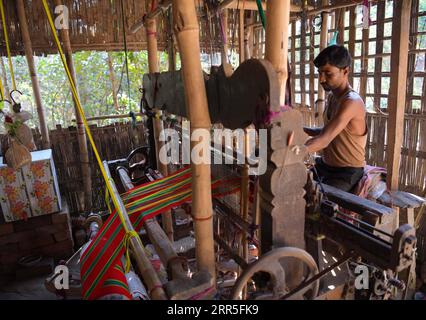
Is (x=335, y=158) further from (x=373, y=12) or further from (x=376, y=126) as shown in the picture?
(x=373, y=12)

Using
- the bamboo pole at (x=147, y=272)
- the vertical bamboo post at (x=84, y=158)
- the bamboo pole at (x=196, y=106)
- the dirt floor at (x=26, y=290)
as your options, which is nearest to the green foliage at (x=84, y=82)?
the vertical bamboo post at (x=84, y=158)

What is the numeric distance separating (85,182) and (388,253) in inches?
217

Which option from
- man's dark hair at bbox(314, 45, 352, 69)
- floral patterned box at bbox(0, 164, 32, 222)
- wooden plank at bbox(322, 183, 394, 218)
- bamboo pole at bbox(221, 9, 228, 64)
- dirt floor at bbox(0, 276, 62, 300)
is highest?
bamboo pole at bbox(221, 9, 228, 64)

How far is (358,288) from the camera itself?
65.9 inches

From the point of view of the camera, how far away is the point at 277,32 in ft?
4.65

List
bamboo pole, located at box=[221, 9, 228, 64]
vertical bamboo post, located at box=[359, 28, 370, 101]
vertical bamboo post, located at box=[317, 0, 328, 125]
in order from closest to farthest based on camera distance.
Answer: bamboo pole, located at box=[221, 9, 228, 64] → vertical bamboo post, located at box=[317, 0, 328, 125] → vertical bamboo post, located at box=[359, 28, 370, 101]

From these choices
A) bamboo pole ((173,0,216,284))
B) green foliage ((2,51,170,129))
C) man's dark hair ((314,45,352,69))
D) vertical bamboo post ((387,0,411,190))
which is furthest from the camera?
green foliage ((2,51,170,129))

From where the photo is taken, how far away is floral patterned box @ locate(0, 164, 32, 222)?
4.63 metres

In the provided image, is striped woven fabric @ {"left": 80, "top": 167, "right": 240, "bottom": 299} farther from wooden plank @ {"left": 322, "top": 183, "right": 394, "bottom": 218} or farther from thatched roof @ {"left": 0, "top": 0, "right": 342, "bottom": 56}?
thatched roof @ {"left": 0, "top": 0, "right": 342, "bottom": 56}

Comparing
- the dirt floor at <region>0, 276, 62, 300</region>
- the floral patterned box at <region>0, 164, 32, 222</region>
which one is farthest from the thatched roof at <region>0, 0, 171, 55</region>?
the dirt floor at <region>0, 276, 62, 300</region>

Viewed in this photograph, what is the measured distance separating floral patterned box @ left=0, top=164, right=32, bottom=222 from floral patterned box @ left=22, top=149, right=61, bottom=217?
70 millimetres

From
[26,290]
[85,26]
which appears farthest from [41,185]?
[85,26]

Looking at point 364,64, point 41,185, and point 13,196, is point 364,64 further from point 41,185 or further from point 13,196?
point 13,196

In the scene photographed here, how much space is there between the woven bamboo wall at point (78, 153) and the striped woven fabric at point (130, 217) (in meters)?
4.01
